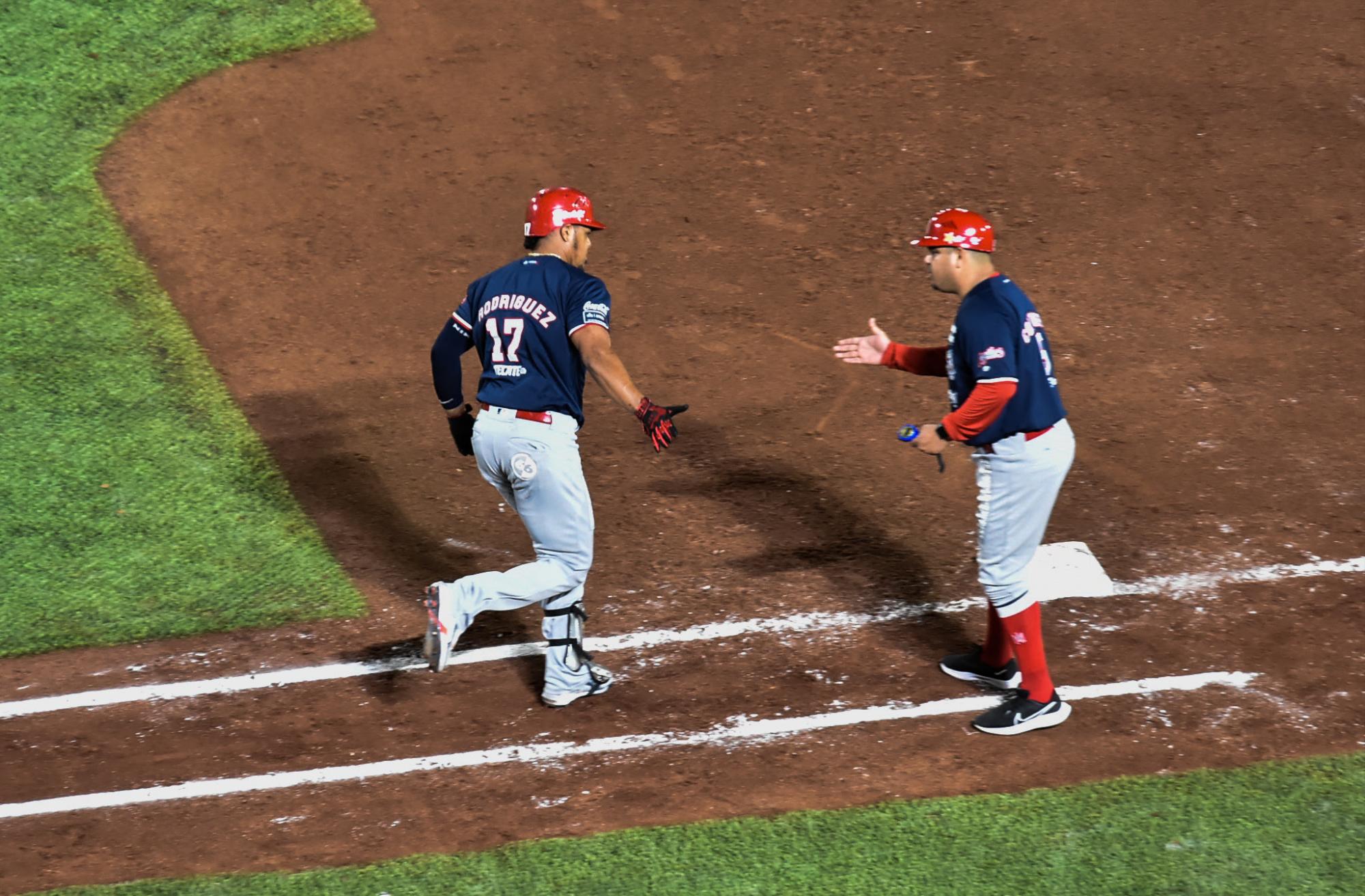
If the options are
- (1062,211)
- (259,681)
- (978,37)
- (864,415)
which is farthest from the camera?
(978,37)

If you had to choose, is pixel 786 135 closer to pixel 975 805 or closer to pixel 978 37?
pixel 978 37

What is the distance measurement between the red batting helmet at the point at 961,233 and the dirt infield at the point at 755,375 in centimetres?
191

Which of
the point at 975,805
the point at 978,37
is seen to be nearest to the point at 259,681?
the point at 975,805

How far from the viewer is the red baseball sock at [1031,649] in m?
6.36

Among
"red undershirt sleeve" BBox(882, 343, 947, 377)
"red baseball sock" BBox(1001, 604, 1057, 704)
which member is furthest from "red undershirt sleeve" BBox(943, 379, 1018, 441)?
"red baseball sock" BBox(1001, 604, 1057, 704)

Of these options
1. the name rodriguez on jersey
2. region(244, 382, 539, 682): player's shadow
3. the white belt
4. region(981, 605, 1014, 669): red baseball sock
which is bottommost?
region(981, 605, 1014, 669): red baseball sock

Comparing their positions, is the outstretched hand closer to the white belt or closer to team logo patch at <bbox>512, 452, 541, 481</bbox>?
the white belt

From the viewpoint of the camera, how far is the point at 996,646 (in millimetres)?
6758

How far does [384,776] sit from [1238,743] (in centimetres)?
347

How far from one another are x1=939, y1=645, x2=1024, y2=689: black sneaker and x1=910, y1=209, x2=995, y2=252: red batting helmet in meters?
1.82

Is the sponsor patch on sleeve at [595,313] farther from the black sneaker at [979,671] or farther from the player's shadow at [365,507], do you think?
the black sneaker at [979,671]

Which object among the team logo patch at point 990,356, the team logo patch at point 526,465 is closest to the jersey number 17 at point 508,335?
the team logo patch at point 526,465

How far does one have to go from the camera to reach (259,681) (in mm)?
7027

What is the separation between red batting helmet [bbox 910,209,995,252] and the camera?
6234 millimetres
